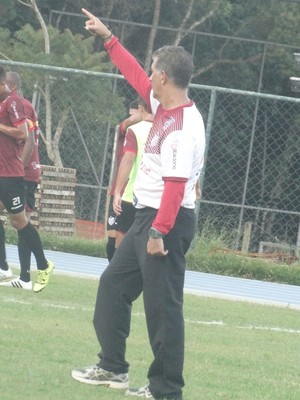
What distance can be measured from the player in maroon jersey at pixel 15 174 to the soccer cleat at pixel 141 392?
15.1ft

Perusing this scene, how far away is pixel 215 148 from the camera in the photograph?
2541cm

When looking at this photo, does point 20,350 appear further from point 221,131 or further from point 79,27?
point 79,27

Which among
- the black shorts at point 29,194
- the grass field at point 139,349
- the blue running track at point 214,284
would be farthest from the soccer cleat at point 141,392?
the blue running track at point 214,284

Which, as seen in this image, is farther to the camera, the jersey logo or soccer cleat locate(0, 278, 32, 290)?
soccer cleat locate(0, 278, 32, 290)

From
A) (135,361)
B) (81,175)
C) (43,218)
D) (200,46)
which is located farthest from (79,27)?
(135,361)

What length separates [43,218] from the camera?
19.5 m

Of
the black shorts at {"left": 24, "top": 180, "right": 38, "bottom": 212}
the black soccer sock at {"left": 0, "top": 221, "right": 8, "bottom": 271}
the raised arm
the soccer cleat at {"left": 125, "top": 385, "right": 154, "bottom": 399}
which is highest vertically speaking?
the raised arm

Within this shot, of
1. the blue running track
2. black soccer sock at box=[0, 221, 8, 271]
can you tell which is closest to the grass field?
black soccer sock at box=[0, 221, 8, 271]

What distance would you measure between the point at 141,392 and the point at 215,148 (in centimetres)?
1856

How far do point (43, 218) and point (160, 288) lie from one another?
41.9ft

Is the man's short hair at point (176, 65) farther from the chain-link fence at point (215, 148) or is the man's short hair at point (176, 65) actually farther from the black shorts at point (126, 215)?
the chain-link fence at point (215, 148)

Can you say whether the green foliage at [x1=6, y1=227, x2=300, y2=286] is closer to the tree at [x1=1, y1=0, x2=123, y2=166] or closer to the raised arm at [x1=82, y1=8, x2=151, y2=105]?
the tree at [x1=1, y1=0, x2=123, y2=166]

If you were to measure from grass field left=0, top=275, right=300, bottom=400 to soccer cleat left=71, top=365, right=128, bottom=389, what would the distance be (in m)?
0.05

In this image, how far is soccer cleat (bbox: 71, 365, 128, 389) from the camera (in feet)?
23.5
